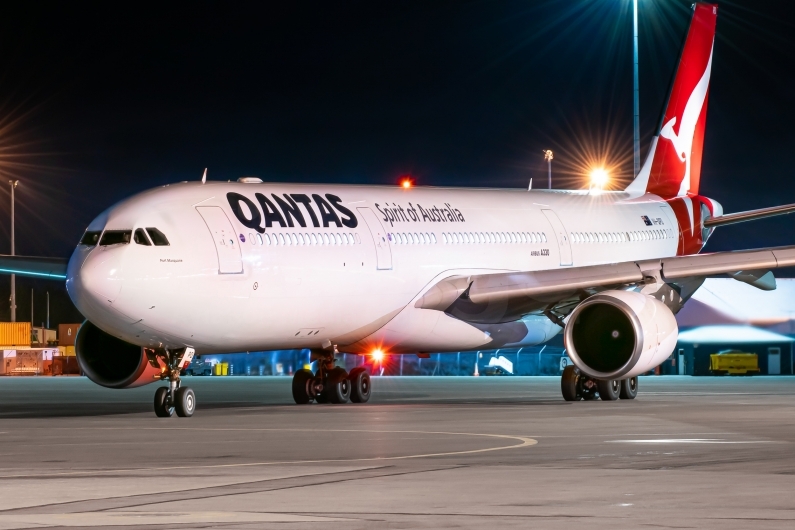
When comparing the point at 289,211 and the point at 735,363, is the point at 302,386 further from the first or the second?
the point at 735,363

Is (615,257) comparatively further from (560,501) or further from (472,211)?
(560,501)

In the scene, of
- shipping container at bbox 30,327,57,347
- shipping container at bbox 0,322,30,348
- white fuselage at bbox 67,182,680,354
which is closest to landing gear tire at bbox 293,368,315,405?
white fuselage at bbox 67,182,680,354

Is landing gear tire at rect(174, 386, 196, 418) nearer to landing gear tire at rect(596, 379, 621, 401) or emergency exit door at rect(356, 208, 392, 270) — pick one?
emergency exit door at rect(356, 208, 392, 270)

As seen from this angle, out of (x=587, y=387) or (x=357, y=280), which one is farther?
(x=587, y=387)

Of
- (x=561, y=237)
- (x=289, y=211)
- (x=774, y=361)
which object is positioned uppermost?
(x=289, y=211)

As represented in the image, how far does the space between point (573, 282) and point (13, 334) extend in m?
56.7

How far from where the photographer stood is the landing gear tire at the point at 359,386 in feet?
94.5

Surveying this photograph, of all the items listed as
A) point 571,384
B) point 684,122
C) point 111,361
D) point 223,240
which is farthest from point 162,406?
point 684,122

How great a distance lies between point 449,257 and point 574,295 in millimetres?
2532

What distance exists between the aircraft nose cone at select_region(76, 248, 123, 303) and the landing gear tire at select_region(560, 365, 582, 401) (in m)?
9.52

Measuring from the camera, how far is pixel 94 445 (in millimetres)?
17453

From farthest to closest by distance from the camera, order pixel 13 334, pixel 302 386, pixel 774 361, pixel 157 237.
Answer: pixel 13 334, pixel 774 361, pixel 302 386, pixel 157 237

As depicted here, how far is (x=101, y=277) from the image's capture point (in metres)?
22.2

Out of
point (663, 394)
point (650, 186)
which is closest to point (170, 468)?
point (663, 394)
